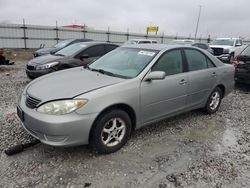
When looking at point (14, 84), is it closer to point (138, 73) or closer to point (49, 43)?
point (138, 73)

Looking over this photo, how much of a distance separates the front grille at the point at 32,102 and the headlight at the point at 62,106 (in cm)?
17

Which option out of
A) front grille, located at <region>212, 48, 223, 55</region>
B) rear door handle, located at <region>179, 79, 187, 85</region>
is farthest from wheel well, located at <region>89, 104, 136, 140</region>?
front grille, located at <region>212, 48, 223, 55</region>

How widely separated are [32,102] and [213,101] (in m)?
3.74

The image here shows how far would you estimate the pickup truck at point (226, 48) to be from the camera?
1341cm

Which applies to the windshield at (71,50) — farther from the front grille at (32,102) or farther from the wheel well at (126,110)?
the wheel well at (126,110)

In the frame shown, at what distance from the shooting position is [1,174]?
8.80ft


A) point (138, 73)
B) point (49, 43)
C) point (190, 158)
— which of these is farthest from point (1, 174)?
point (49, 43)

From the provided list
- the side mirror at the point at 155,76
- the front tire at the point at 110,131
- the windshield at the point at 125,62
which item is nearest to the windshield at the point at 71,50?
the windshield at the point at 125,62

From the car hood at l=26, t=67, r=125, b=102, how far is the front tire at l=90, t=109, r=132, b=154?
44 centimetres

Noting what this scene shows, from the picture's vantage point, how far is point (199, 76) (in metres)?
4.25

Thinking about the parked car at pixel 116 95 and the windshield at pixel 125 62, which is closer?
the parked car at pixel 116 95

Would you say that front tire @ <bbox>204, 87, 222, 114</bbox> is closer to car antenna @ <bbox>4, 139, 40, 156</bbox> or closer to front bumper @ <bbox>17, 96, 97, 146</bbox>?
front bumper @ <bbox>17, 96, 97, 146</bbox>

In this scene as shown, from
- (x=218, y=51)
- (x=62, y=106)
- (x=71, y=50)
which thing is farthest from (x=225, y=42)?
(x=62, y=106)

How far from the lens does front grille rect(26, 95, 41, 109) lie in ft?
9.46
